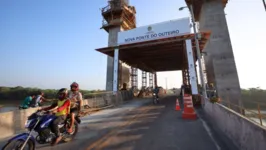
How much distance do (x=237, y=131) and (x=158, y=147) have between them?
92.2 inches

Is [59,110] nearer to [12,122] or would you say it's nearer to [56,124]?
[56,124]

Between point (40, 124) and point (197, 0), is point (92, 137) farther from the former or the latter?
point (197, 0)

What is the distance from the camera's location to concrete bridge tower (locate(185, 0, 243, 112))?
20.3 m

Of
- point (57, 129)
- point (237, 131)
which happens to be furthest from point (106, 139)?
point (237, 131)

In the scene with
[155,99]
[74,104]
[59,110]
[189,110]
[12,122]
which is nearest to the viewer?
[59,110]

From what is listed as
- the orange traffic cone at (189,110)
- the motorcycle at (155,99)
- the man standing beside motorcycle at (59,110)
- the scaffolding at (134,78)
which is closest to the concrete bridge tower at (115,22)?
the scaffolding at (134,78)

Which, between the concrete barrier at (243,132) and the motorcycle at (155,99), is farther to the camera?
the motorcycle at (155,99)

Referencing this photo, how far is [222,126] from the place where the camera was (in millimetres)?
5957

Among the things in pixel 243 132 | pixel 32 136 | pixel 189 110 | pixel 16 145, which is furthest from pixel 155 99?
pixel 16 145

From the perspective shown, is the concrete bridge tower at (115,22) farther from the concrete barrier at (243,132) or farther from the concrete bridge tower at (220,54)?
the concrete barrier at (243,132)

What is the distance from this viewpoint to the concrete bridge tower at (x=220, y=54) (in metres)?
20.3

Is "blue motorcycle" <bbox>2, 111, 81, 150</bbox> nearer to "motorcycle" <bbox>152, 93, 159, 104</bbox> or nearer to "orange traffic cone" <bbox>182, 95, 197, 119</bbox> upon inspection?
"orange traffic cone" <bbox>182, 95, 197, 119</bbox>

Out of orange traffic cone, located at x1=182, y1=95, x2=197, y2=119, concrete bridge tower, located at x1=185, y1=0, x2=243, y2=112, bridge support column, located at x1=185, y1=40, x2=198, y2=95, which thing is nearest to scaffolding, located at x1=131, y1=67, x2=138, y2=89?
concrete bridge tower, located at x1=185, y1=0, x2=243, y2=112

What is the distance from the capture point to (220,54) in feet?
69.7
